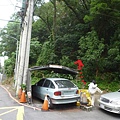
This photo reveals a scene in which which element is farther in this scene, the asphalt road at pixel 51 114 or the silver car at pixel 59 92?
the silver car at pixel 59 92

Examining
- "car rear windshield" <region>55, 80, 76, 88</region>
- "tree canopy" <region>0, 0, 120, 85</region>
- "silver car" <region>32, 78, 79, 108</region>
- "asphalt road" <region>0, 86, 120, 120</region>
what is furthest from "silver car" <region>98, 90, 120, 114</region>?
"tree canopy" <region>0, 0, 120, 85</region>

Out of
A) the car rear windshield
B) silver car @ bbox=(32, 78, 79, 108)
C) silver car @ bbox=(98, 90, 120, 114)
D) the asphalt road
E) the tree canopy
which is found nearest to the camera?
the asphalt road

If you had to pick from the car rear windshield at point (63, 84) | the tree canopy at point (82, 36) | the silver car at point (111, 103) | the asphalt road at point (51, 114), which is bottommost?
the asphalt road at point (51, 114)

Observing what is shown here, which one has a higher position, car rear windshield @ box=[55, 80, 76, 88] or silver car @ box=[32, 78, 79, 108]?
car rear windshield @ box=[55, 80, 76, 88]

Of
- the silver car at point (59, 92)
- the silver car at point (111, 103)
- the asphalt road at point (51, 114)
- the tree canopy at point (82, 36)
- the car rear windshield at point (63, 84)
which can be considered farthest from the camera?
the tree canopy at point (82, 36)

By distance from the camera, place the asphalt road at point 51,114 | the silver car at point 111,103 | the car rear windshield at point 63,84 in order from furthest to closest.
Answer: the car rear windshield at point 63,84, the silver car at point 111,103, the asphalt road at point 51,114

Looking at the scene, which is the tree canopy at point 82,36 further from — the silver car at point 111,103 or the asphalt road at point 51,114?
the asphalt road at point 51,114

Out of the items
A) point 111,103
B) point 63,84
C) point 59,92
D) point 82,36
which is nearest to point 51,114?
point 59,92

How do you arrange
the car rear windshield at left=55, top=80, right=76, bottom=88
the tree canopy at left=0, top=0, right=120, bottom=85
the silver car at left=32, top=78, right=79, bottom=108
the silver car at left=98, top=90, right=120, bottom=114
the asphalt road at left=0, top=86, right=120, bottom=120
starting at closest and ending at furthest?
the asphalt road at left=0, top=86, right=120, bottom=120 < the silver car at left=98, top=90, right=120, bottom=114 < the silver car at left=32, top=78, right=79, bottom=108 < the car rear windshield at left=55, top=80, right=76, bottom=88 < the tree canopy at left=0, top=0, right=120, bottom=85

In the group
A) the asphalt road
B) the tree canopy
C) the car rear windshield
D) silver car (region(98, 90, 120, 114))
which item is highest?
the tree canopy

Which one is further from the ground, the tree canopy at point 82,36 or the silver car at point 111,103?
the tree canopy at point 82,36

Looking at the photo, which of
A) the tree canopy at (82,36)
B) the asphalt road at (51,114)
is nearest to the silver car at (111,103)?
the asphalt road at (51,114)

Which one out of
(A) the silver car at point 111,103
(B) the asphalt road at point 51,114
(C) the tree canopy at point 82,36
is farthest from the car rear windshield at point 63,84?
(C) the tree canopy at point 82,36

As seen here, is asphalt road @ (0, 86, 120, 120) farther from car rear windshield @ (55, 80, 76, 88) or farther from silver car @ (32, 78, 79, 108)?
car rear windshield @ (55, 80, 76, 88)
